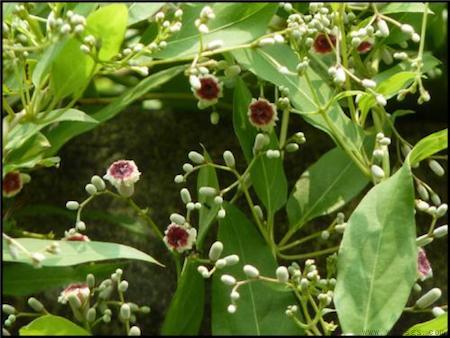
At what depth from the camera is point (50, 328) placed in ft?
2.71

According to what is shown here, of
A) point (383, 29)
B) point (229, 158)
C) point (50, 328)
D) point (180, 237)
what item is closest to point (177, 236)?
point (180, 237)

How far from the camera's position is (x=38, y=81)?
938 mm

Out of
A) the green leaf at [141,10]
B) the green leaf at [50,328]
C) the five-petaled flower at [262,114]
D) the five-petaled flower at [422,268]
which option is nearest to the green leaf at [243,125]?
the five-petaled flower at [262,114]

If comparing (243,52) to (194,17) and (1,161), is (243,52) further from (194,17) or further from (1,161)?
(1,161)

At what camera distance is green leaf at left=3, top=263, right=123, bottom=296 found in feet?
3.35

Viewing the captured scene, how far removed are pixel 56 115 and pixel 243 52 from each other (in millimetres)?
237

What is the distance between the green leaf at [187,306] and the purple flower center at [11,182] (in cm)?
21

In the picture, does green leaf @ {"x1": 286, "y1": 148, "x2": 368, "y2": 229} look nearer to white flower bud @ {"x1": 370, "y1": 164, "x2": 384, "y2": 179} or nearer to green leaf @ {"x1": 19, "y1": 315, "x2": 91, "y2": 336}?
white flower bud @ {"x1": 370, "y1": 164, "x2": 384, "y2": 179}

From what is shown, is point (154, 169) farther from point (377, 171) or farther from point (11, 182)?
point (377, 171)

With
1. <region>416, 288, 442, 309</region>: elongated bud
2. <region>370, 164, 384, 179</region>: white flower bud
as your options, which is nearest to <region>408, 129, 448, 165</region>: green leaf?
<region>370, 164, 384, 179</region>: white flower bud

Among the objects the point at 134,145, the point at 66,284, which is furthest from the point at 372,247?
the point at 134,145

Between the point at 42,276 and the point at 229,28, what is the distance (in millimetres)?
349

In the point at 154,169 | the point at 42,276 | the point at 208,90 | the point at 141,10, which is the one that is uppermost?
the point at 141,10

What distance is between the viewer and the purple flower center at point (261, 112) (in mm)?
1075
